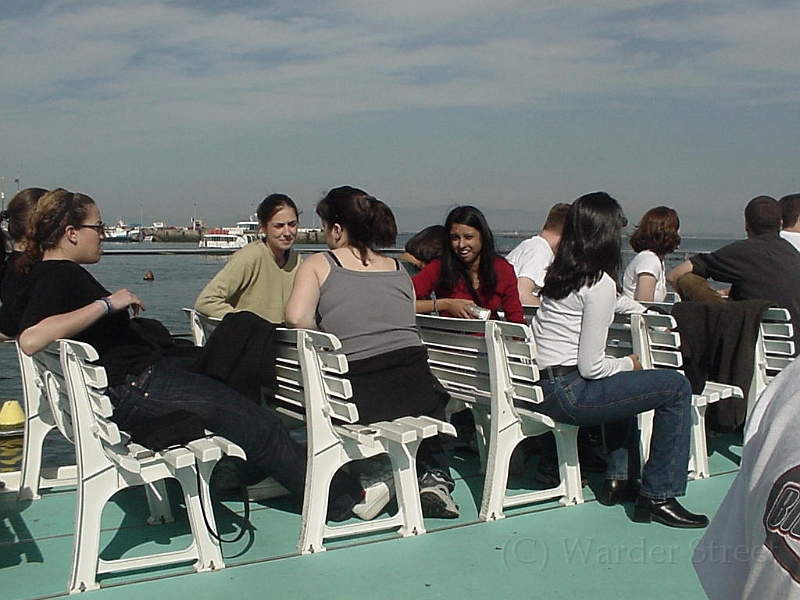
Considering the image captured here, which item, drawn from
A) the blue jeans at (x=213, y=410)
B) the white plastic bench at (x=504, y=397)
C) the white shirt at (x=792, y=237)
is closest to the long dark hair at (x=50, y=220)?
the blue jeans at (x=213, y=410)

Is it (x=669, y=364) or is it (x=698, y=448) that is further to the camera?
(x=698, y=448)

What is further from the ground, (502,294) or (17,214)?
(17,214)

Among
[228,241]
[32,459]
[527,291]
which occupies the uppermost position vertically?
[527,291]

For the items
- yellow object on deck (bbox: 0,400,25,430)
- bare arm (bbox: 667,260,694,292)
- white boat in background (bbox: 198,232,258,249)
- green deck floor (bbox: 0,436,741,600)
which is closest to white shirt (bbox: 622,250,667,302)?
bare arm (bbox: 667,260,694,292)

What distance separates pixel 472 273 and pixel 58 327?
2.15m

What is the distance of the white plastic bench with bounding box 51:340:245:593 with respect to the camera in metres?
3.08

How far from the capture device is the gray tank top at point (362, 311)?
3725mm

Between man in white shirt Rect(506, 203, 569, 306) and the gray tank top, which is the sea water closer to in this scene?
man in white shirt Rect(506, 203, 569, 306)

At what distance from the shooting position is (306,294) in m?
3.71

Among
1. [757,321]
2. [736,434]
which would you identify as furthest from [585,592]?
[736,434]

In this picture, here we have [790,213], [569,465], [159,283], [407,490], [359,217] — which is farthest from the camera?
[159,283]

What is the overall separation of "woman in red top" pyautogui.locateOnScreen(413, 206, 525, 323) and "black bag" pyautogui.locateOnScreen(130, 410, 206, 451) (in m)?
1.65

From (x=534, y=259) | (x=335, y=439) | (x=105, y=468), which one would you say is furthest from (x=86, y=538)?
(x=534, y=259)

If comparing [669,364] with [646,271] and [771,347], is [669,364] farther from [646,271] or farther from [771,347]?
[646,271]
